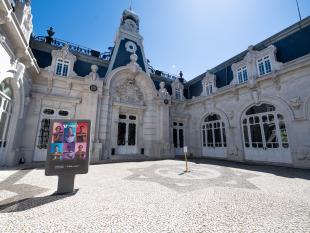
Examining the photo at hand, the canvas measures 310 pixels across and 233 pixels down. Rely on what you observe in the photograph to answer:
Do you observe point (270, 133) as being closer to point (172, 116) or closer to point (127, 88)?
point (172, 116)

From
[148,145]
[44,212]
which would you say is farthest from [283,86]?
[44,212]

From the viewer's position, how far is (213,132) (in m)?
14.0

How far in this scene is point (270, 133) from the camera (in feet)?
33.8


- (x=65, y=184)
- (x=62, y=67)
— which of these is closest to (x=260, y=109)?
(x=65, y=184)

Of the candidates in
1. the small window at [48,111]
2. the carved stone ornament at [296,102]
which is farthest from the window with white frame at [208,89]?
the small window at [48,111]

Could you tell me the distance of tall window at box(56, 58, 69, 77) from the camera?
36.7 ft

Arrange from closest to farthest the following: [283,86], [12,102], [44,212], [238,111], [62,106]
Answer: [44,212] → [12,102] → [283,86] → [62,106] → [238,111]

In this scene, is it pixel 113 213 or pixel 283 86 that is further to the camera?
pixel 283 86

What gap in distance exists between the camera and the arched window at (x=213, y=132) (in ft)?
43.4

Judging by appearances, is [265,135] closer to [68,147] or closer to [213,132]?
[213,132]

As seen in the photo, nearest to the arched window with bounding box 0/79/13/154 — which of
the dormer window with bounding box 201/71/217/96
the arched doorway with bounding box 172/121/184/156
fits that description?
the arched doorway with bounding box 172/121/184/156

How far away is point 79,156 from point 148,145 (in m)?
9.04

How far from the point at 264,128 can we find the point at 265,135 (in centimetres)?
50

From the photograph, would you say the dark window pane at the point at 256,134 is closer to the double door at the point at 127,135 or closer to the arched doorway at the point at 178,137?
the arched doorway at the point at 178,137
